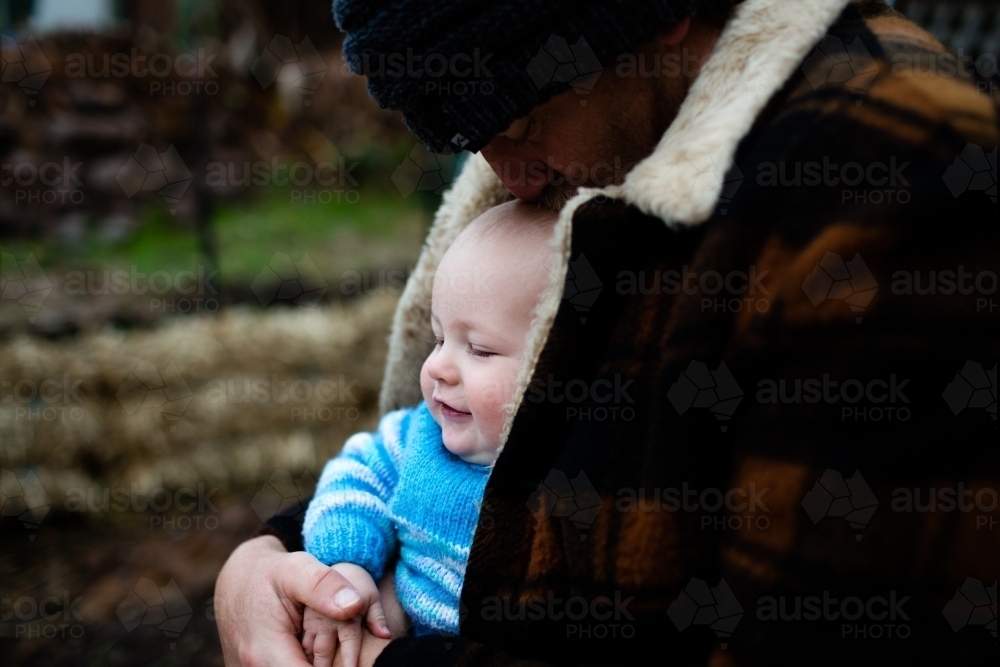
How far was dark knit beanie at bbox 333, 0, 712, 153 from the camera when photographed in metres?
1.11

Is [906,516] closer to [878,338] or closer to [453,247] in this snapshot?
[878,338]

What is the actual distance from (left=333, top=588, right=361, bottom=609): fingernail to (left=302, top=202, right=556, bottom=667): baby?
50mm

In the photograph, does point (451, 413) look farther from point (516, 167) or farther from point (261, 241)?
point (261, 241)

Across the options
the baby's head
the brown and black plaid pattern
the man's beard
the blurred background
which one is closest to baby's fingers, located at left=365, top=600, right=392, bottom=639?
the baby's head

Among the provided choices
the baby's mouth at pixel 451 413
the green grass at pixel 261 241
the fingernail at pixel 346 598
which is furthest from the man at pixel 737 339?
the green grass at pixel 261 241

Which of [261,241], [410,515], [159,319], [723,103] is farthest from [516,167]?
[261,241]

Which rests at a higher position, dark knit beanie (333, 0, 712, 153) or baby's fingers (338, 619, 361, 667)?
dark knit beanie (333, 0, 712, 153)

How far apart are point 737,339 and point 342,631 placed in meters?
0.79

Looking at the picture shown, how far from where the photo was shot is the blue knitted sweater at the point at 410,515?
1.37 meters

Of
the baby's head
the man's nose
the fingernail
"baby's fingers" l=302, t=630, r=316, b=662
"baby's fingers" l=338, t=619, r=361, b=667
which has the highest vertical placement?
the man's nose

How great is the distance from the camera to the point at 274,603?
143 centimetres

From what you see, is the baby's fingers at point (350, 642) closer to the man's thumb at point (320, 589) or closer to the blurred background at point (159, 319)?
the man's thumb at point (320, 589)

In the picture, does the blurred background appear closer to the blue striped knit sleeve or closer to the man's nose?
the blue striped knit sleeve

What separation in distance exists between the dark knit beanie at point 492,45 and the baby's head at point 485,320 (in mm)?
207
